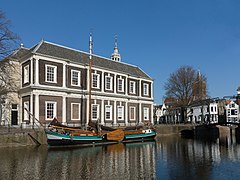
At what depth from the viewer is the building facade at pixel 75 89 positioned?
30.9 m

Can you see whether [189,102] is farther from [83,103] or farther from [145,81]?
[83,103]

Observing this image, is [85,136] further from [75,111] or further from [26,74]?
[26,74]

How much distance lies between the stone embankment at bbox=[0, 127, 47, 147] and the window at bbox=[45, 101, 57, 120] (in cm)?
A: 389

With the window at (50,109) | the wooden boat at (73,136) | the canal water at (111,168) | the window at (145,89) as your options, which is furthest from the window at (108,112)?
the canal water at (111,168)

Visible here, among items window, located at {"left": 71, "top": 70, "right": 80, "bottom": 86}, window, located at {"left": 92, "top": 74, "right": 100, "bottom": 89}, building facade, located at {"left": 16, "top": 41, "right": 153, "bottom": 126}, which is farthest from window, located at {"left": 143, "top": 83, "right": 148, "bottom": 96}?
window, located at {"left": 71, "top": 70, "right": 80, "bottom": 86}

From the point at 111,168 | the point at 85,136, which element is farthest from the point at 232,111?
the point at 111,168

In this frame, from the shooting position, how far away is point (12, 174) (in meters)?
13.8

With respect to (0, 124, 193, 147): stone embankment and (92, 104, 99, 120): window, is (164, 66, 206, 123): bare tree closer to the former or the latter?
(92, 104, 99, 120): window

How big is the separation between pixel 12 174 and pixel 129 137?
21416 mm

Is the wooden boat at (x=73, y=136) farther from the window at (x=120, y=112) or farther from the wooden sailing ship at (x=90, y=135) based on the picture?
the window at (x=120, y=112)

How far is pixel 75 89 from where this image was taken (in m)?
35.2

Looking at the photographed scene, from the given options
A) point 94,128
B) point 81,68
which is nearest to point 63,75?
point 81,68

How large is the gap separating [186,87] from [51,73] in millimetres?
32978

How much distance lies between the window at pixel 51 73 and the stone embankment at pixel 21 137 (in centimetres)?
747
